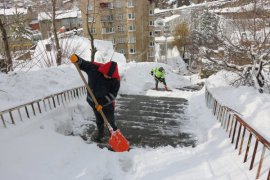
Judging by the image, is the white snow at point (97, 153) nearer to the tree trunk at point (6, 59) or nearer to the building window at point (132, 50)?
the tree trunk at point (6, 59)

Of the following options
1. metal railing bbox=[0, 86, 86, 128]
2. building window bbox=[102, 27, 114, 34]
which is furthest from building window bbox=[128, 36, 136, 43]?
metal railing bbox=[0, 86, 86, 128]

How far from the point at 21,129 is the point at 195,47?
371 inches

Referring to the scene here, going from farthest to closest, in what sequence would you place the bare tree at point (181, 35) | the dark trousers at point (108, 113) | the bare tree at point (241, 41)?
the bare tree at point (181, 35) < the bare tree at point (241, 41) < the dark trousers at point (108, 113)

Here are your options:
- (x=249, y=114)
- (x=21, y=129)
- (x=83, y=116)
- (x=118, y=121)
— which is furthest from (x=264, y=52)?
(x=21, y=129)

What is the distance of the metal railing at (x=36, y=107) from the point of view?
5417 mm

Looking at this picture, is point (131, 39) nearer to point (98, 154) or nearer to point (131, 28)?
point (131, 28)

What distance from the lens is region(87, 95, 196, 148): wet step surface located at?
5.93 m

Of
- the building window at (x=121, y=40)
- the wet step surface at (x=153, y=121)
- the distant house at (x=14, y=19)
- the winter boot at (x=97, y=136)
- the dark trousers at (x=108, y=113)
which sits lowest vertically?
the building window at (x=121, y=40)

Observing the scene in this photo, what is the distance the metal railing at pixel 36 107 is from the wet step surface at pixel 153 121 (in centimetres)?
164

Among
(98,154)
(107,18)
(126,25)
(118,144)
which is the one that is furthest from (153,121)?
(107,18)

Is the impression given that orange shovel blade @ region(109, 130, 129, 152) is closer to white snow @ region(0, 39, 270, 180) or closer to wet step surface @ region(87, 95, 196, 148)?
white snow @ region(0, 39, 270, 180)

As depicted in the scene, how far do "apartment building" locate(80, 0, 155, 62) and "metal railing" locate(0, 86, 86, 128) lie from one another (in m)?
37.1

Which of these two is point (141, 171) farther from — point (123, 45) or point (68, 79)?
point (123, 45)

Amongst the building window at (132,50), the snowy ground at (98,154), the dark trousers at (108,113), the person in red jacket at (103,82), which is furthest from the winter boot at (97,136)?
the building window at (132,50)
